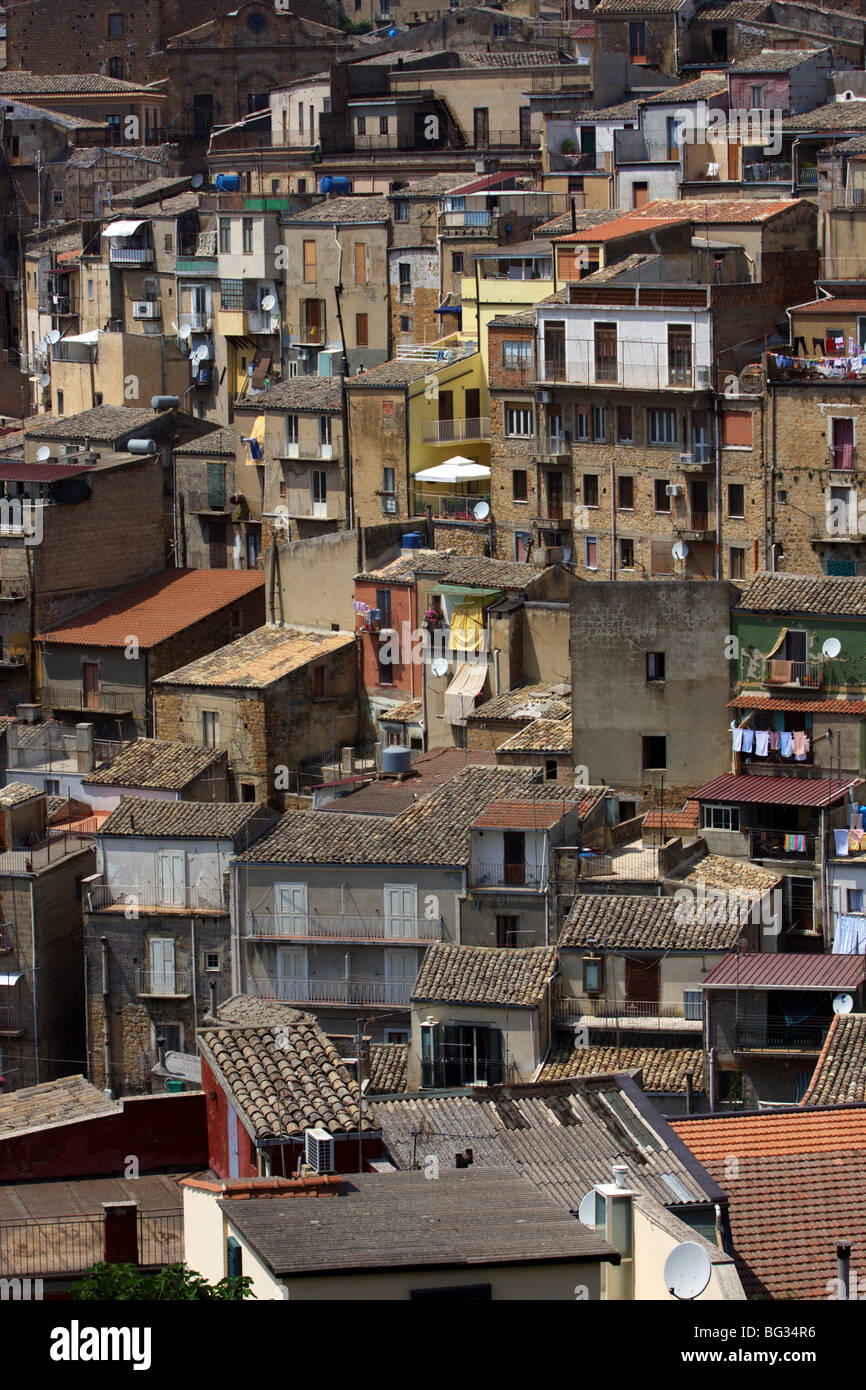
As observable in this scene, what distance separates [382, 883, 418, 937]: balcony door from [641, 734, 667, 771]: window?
544cm

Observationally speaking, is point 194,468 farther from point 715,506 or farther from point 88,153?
point 88,153

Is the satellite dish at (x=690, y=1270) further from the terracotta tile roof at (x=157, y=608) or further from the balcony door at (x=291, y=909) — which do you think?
the terracotta tile roof at (x=157, y=608)

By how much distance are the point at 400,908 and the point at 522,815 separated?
8.38ft

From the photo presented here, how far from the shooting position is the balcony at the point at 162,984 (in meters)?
42.5

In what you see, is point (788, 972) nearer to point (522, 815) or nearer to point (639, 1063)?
point (639, 1063)

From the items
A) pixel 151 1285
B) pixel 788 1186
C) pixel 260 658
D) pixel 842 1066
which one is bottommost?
A: pixel 842 1066

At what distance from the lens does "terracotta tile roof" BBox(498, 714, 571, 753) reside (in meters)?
45.0

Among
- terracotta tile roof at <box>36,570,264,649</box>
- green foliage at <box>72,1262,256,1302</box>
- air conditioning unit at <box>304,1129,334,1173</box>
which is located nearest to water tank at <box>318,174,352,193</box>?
terracotta tile roof at <box>36,570,264,649</box>

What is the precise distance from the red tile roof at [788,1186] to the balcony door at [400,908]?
519 inches

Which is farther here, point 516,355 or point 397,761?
point 516,355

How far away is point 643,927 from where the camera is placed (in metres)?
38.1

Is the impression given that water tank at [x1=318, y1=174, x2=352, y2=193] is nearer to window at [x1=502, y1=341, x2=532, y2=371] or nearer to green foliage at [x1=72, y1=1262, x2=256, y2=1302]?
window at [x1=502, y1=341, x2=532, y2=371]

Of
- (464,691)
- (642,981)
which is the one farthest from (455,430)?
(642,981)
